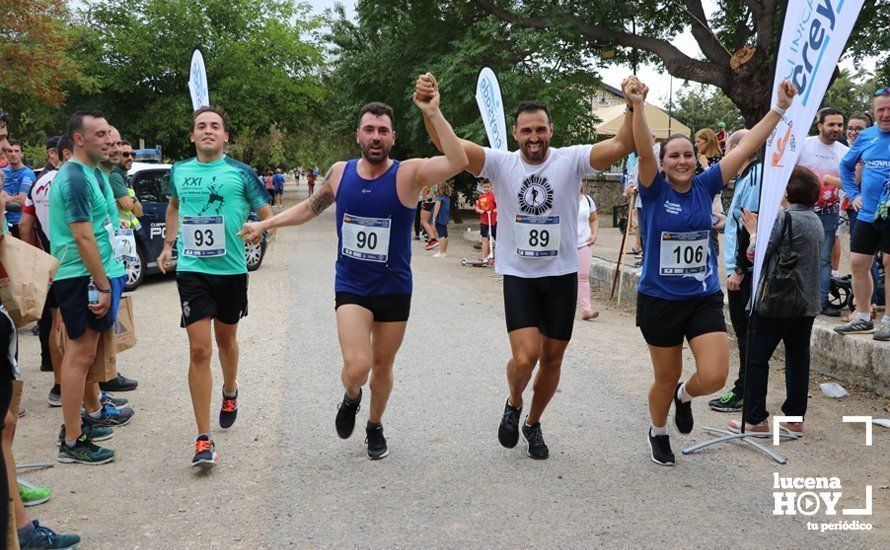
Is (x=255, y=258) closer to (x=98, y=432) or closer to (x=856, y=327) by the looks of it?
(x=98, y=432)

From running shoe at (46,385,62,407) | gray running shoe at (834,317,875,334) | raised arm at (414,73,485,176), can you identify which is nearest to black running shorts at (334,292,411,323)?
raised arm at (414,73,485,176)

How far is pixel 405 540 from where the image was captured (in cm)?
360

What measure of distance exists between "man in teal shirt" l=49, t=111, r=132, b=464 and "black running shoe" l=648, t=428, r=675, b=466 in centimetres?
323

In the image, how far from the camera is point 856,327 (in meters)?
6.53

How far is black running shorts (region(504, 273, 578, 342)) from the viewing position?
15.3 ft

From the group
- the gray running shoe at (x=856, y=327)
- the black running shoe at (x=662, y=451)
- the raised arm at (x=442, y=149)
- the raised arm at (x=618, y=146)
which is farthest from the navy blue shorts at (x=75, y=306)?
the gray running shoe at (x=856, y=327)

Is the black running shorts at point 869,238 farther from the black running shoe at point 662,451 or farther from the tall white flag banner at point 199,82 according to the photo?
the tall white flag banner at point 199,82

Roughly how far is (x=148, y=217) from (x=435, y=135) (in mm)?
8630

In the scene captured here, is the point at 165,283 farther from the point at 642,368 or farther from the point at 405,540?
the point at 405,540

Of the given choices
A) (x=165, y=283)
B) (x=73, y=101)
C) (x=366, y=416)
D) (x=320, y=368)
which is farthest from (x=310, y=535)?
(x=73, y=101)

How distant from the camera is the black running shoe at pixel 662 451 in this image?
4.62 m

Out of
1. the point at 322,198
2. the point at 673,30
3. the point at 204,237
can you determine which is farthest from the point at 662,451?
the point at 673,30

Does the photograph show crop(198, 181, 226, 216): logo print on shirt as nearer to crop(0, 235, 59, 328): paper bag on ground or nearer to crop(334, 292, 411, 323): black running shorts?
crop(334, 292, 411, 323): black running shorts

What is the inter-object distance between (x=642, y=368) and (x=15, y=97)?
1071 inches
